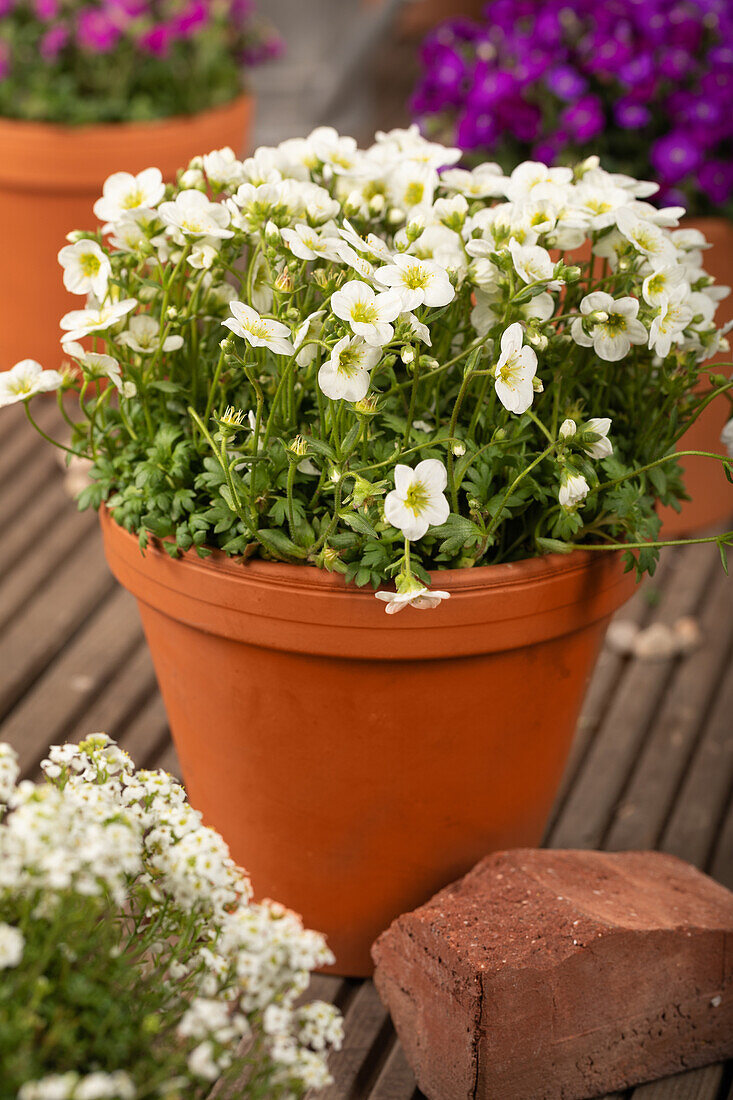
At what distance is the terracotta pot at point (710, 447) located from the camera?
2205 mm

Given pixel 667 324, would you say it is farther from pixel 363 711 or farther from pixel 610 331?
pixel 363 711

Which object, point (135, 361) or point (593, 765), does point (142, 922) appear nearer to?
point (135, 361)

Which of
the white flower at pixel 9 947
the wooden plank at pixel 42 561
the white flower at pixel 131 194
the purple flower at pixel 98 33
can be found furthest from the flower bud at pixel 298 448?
the purple flower at pixel 98 33

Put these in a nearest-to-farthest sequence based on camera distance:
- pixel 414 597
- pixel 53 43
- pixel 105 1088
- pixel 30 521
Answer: pixel 105 1088 < pixel 414 597 < pixel 30 521 < pixel 53 43

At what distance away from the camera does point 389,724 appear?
53.4 inches

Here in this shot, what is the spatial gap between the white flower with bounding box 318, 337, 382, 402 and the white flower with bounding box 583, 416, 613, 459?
23cm

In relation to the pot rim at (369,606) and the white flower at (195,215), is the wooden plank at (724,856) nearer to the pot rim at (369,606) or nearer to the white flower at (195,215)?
the pot rim at (369,606)

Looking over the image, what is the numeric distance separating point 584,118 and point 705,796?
1231 millimetres

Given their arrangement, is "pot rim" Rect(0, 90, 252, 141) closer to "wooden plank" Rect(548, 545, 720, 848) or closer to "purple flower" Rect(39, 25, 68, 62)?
"purple flower" Rect(39, 25, 68, 62)

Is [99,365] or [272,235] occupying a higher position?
[272,235]

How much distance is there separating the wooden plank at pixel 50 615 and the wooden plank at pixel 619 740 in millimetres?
926

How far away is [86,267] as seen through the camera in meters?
1.32

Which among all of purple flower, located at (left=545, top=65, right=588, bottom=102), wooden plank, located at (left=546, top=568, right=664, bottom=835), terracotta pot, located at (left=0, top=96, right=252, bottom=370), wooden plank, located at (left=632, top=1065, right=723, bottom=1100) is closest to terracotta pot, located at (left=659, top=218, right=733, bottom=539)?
wooden plank, located at (left=546, top=568, right=664, bottom=835)

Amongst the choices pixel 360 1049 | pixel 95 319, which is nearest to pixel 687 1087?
pixel 360 1049
